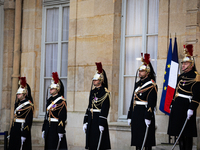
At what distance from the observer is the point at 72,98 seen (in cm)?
1051

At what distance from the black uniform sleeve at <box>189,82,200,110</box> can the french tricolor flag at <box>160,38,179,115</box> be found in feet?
4.15

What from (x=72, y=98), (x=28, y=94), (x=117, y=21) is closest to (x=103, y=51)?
(x=117, y=21)

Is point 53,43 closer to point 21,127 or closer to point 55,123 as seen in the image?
point 21,127

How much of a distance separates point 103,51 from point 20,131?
9.22 ft

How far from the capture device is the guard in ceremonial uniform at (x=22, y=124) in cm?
920

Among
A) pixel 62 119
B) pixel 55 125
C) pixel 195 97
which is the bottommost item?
pixel 55 125

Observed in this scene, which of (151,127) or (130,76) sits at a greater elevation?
(130,76)

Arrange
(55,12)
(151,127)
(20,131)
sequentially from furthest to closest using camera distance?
1. (55,12)
2. (20,131)
3. (151,127)

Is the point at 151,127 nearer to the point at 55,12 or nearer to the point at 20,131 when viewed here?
the point at 20,131

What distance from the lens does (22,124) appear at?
9.31m

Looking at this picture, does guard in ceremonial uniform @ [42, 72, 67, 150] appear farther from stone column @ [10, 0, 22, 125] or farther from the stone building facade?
stone column @ [10, 0, 22, 125]

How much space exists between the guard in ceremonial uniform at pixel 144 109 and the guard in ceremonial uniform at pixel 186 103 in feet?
1.27

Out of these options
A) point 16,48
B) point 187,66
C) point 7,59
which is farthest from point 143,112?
point 7,59

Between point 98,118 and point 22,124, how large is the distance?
7.14 ft
